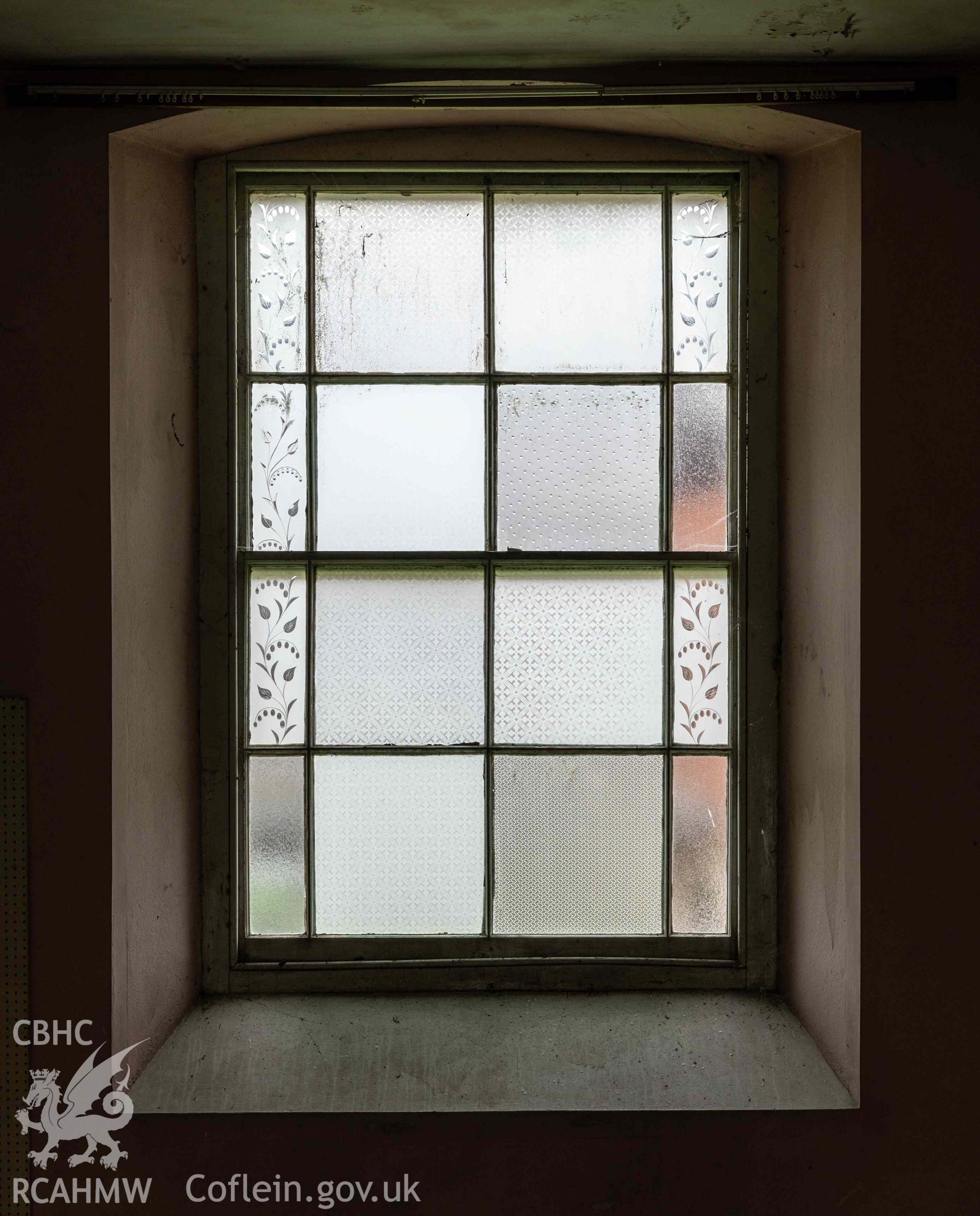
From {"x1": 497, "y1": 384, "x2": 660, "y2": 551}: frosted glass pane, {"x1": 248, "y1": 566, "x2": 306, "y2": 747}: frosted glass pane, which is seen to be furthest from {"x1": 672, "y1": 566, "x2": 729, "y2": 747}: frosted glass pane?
{"x1": 248, "y1": 566, "x2": 306, "y2": 747}: frosted glass pane

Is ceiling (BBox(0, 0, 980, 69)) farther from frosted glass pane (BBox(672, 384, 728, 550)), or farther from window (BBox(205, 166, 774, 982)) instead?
frosted glass pane (BBox(672, 384, 728, 550))

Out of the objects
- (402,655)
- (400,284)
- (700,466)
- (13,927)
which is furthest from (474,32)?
(13,927)

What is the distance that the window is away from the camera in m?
1.96

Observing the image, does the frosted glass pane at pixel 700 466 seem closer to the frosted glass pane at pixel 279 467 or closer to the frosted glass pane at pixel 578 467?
the frosted glass pane at pixel 578 467

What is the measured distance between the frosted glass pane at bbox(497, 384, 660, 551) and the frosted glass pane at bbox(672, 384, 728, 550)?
49 millimetres

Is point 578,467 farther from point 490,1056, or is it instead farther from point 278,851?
point 490,1056

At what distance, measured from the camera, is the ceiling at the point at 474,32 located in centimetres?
149

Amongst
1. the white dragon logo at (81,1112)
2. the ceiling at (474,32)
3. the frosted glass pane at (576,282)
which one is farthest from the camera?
the frosted glass pane at (576,282)

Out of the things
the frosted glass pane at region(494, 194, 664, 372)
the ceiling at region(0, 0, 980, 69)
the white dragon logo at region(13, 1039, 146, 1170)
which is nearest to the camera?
the ceiling at region(0, 0, 980, 69)

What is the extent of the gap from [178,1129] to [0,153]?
1904 mm

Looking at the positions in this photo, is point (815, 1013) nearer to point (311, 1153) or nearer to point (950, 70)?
point (311, 1153)

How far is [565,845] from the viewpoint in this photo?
1969 mm

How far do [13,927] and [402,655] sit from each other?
3.04 ft

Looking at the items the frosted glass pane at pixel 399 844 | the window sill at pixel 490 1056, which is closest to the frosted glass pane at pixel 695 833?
the window sill at pixel 490 1056
